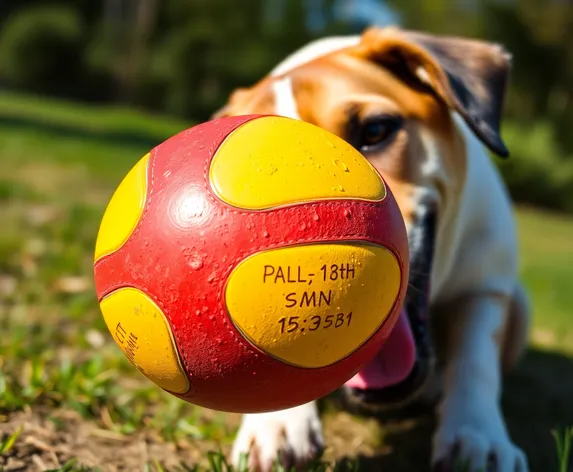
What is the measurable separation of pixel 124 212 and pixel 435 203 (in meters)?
1.15

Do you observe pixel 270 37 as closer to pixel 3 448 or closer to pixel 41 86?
pixel 41 86

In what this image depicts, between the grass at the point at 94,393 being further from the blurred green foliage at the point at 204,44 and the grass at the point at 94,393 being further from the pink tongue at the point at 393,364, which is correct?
the blurred green foliage at the point at 204,44

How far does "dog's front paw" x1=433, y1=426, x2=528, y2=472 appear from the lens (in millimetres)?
1982

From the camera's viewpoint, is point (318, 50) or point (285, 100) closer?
point (285, 100)

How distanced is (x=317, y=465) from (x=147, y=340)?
0.66 metres

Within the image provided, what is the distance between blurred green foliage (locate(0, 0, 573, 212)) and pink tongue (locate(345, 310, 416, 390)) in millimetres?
15583

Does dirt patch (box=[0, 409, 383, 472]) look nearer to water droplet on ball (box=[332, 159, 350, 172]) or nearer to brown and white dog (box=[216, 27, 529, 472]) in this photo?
brown and white dog (box=[216, 27, 529, 472])

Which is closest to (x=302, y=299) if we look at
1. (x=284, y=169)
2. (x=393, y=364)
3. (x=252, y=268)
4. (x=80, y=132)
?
(x=252, y=268)

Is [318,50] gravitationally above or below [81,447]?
above

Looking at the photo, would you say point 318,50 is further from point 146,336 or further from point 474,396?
point 146,336

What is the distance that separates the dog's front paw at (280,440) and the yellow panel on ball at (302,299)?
23.3 inches

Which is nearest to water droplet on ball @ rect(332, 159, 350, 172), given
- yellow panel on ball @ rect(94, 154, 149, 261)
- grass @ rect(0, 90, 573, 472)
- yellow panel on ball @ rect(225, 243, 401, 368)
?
yellow panel on ball @ rect(225, 243, 401, 368)

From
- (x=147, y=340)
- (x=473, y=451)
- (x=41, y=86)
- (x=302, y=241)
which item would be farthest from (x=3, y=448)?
(x=41, y=86)

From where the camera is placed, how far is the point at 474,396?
2.21 metres
